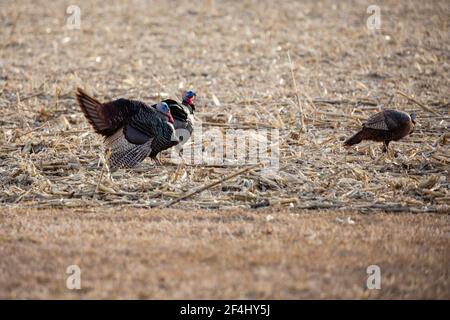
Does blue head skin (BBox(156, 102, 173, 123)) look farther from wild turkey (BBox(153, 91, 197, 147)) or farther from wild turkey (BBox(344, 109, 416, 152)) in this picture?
wild turkey (BBox(344, 109, 416, 152))

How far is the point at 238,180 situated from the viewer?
8023 mm

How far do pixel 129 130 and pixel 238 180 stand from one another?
1.61 m

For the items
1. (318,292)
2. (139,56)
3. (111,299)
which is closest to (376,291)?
(318,292)

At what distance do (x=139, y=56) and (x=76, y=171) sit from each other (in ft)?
26.1

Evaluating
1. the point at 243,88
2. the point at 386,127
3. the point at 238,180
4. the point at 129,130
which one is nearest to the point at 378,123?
the point at 386,127

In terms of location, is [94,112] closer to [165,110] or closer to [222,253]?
[165,110]

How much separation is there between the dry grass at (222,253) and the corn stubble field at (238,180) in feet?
0.06

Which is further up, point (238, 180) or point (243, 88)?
point (243, 88)

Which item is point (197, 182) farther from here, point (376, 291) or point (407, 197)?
point (376, 291)

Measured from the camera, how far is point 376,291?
5.19 metres

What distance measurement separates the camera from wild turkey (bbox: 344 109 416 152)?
9.07 m

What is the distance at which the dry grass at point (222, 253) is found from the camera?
5199 mm

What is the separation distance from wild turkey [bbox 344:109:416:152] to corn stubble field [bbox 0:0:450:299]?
274 millimetres

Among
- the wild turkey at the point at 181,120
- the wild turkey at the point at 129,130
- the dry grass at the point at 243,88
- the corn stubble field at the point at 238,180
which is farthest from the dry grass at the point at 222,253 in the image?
the wild turkey at the point at 181,120
